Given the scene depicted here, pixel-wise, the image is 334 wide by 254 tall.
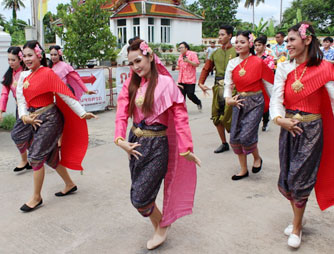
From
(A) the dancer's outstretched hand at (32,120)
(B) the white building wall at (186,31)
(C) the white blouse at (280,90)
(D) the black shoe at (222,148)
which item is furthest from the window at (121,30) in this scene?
(C) the white blouse at (280,90)

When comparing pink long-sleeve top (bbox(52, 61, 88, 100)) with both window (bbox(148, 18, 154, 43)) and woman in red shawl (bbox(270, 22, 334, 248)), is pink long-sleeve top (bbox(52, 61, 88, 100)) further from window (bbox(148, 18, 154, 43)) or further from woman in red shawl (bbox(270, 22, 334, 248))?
window (bbox(148, 18, 154, 43))

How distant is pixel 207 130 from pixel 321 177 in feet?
14.4

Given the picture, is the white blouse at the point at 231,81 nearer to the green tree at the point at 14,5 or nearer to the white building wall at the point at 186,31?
the white building wall at the point at 186,31

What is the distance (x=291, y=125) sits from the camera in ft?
9.82

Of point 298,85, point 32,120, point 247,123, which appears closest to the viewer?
point 298,85

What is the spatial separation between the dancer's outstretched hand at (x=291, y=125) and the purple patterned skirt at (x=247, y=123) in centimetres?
150

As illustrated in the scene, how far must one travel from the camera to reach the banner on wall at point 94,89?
29.8 feet

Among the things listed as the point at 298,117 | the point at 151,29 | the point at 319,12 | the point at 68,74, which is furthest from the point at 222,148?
the point at 319,12

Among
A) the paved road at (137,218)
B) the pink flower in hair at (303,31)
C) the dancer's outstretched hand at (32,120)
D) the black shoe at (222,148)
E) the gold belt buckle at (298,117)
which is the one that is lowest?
the paved road at (137,218)

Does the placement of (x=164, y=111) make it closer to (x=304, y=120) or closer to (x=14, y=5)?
(x=304, y=120)

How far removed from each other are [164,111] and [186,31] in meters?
35.9

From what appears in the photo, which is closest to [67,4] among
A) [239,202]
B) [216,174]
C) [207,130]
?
[207,130]

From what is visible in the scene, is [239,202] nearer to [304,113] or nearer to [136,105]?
[304,113]

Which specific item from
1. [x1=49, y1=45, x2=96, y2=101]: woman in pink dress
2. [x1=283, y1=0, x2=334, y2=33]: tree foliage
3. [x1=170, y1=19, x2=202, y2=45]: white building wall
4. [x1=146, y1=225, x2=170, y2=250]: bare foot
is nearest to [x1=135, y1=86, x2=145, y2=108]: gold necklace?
[x1=146, y1=225, x2=170, y2=250]: bare foot
